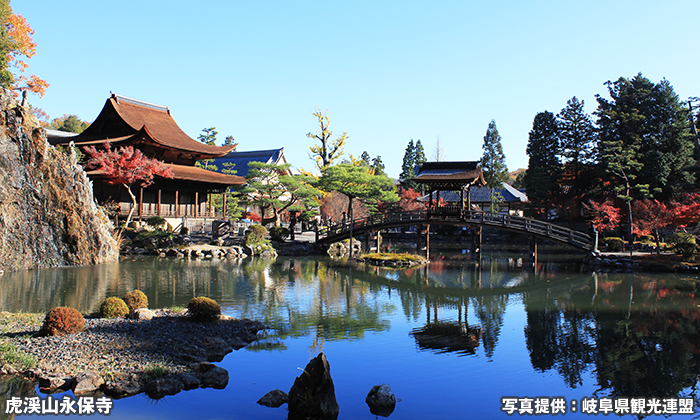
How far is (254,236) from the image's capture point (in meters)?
29.8

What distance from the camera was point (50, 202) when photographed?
2002 centimetres

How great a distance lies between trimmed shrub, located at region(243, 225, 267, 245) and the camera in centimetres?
2945

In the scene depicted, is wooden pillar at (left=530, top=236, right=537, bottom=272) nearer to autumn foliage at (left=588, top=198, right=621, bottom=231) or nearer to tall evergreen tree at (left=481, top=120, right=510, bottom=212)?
autumn foliage at (left=588, top=198, right=621, bottom=231)

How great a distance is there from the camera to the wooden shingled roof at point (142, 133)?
30.4 m

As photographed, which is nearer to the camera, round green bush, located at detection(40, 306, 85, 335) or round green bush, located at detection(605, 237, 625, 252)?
round green bush, located at detection(40, 306, 85, 335)

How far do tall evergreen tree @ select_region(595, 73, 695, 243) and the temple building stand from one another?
26905mm

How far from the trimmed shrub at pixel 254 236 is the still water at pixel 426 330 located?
6.11 metres

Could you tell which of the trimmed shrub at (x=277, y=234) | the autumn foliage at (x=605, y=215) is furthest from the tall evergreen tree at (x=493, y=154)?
the trimmed shrub at (x=277, y=234)

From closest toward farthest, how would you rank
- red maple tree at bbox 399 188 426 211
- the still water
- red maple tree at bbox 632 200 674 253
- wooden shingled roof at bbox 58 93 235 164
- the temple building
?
1. the still water
2. red maple tree at bbox 632 200 674 253
3. the temple building
4. wooden shingled roof at bbox 58 93 235 164
5. red maple tree at bbox 399 188 426 211

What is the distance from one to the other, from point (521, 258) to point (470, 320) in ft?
63.4

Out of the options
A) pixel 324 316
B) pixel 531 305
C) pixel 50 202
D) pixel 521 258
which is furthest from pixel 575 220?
pixel 50 202

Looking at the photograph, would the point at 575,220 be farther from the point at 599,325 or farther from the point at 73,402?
the point at 73,402

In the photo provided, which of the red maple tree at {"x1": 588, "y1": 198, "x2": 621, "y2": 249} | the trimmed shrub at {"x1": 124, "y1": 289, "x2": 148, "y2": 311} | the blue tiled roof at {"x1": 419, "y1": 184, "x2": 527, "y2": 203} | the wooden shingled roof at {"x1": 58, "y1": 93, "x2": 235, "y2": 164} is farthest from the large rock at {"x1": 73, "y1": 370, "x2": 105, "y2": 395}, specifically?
the blue tiled roof at {"x1": 419, "y1": 184, "x2": 527, "y2": 203}

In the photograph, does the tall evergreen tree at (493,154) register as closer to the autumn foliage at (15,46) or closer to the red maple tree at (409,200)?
the red maple tree at (409,200)
